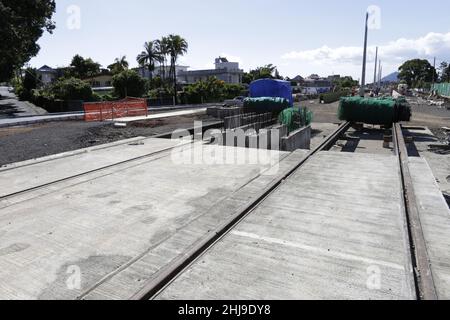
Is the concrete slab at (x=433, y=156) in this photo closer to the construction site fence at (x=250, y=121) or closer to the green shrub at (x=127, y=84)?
the construction site fence at (x=250, y=121)

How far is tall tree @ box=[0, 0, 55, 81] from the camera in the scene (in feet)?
88.7

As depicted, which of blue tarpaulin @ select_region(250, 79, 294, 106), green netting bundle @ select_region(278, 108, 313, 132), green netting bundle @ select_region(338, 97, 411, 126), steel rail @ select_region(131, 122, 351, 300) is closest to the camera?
steel rail @ select_region(131, 122, 351, 300)

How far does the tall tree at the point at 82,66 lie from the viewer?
79.1 metres

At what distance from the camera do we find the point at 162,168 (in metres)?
10.8

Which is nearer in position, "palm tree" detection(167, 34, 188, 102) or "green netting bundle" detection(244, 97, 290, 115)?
"green netting bundle" detection(244, 97, 290, 115)

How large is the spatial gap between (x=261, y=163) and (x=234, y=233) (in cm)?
533

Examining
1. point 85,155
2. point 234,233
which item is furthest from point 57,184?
point 234,233

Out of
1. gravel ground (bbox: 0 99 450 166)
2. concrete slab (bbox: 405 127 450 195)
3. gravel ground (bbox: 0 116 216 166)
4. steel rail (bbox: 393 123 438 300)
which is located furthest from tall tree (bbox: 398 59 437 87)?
steel rail (bbox: 393 123 438 300)

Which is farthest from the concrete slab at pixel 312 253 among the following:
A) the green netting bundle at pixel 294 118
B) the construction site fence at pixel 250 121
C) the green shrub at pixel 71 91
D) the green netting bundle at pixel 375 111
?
the green shrub at pixel 71 91

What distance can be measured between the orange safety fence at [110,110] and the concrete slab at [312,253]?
1965 cm

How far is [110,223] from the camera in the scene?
21.5 ft

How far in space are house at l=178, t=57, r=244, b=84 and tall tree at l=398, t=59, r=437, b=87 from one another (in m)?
90.3

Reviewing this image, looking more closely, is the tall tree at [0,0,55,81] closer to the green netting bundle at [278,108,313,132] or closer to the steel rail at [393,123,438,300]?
the green netting bundle at [278,108,313,132]
